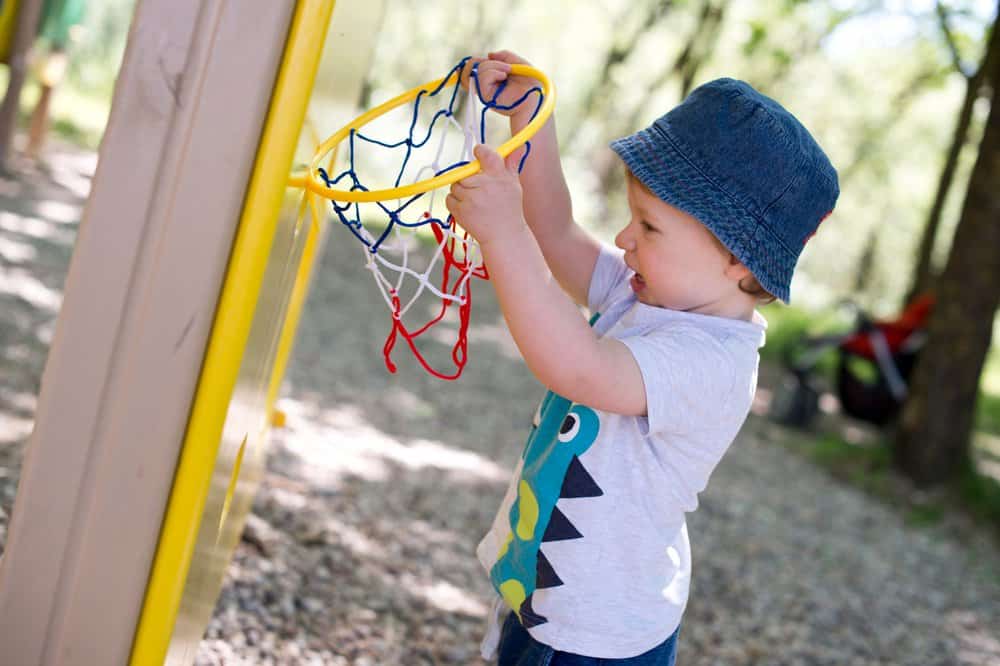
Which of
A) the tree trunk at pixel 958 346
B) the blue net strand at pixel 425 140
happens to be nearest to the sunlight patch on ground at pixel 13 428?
the blue net strand at pixel 425 140

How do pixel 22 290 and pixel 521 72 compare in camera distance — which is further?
pixel 22 290

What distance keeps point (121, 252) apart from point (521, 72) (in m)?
0.86

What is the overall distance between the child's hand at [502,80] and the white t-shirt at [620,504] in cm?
49

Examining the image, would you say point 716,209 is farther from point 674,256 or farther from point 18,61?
point 18,61

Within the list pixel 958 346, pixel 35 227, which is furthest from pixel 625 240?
pixel 35 227

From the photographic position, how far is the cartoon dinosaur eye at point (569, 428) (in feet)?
6.25

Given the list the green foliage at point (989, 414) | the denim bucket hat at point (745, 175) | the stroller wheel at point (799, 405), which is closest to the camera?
the denim bucket hat at point (745, 175)

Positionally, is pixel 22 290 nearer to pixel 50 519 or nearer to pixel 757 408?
pixel 50 519

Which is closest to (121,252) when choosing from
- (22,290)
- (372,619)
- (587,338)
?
(587,338)

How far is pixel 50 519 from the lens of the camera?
1652 millimetres

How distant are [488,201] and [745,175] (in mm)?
465

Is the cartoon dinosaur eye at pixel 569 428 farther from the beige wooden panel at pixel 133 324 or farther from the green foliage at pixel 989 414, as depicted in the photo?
the green foliage at pixel 989 414

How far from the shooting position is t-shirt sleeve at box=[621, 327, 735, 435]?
173cm

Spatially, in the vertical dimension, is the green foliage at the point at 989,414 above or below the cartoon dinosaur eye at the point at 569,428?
below
